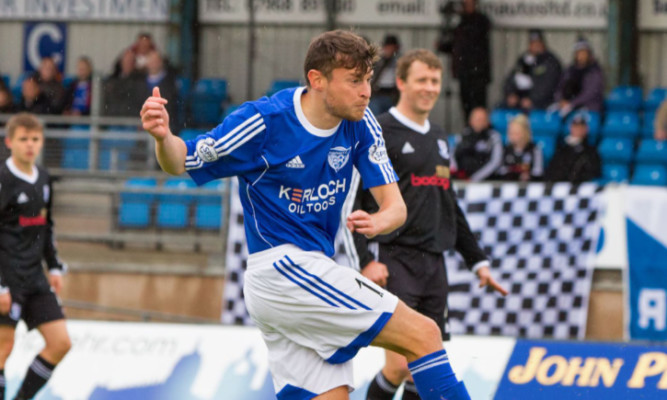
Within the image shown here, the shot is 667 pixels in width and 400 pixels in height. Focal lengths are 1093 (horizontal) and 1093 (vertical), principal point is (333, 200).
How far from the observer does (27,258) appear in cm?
715

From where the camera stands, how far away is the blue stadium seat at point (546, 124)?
12.8 metres

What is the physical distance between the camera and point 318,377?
4480mm

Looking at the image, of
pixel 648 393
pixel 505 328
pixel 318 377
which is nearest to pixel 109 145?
pixel 505 328

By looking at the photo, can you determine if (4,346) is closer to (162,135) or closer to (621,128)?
(162,135)

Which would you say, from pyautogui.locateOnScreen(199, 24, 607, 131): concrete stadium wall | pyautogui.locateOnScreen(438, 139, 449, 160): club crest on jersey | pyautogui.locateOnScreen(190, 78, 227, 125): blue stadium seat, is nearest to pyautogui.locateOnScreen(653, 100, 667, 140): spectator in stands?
pyautogui.locateOnScreen(199, 24, 607, 131): concrete stadium wall

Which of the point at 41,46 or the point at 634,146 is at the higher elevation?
the point at 41,46

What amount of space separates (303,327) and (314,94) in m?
0.96

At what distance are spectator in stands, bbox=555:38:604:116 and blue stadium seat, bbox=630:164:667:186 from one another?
4.38 feet

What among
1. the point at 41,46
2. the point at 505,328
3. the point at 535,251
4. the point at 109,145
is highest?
the point at 41,46

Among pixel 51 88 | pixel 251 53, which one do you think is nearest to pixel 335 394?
pixel 51 88

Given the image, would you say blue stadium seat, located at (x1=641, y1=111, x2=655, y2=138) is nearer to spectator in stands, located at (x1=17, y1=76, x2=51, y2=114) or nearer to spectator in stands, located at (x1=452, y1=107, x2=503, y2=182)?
spectator in stands, located at (x1=452, y1=107, x2=503, y2=182)

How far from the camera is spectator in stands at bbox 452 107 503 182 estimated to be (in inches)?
425

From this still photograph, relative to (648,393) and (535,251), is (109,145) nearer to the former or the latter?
(535,251)

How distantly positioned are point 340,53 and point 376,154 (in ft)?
1.75
